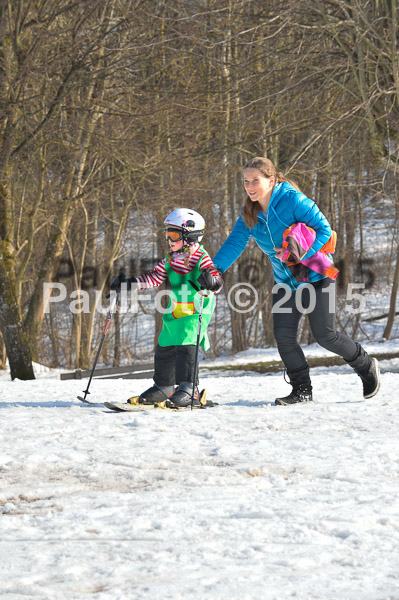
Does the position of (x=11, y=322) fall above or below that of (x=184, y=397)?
above

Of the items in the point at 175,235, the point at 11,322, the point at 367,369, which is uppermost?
the point at 175,235

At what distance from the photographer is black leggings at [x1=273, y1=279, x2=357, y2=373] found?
5.54m

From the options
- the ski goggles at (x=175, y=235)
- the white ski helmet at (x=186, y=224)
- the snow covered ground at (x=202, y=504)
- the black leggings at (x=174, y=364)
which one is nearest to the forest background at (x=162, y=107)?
the white ski helmet at (x=186, y=224)

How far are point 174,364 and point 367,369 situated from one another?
1.50 meters

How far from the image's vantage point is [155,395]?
19.6 feet

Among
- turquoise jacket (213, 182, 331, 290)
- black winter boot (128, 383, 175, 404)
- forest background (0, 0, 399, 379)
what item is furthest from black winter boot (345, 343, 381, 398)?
forest background (0, 0, 399, 379)

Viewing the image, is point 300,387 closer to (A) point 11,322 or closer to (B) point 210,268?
(B) point 210,268

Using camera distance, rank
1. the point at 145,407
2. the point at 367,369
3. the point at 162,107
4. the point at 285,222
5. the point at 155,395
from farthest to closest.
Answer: the point at 162,107 < the point at 155,395 < the point at 367,369 < the point at 145,407 < the point at 285,222

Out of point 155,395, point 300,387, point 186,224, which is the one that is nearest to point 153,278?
point 186,224

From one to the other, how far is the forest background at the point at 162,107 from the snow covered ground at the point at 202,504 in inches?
272

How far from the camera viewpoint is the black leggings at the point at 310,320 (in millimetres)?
5535

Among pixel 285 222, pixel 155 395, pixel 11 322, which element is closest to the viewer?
pixel 285 222

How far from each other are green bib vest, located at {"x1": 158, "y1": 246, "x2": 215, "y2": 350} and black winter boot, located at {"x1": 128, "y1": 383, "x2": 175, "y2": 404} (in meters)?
0.36

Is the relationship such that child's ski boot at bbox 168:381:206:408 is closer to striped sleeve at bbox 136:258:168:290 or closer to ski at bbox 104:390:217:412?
ski at bbox 104:390:217:412
